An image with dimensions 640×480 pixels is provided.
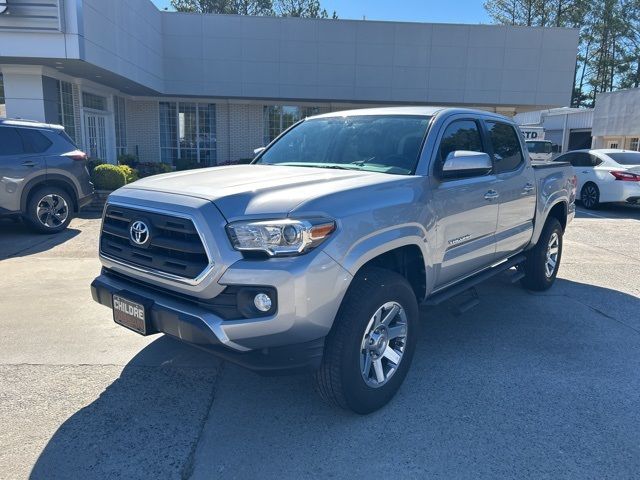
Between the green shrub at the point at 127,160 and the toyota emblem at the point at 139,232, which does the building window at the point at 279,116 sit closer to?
the green shrub at the point at 127,160

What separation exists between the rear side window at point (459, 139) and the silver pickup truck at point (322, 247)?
1 cm

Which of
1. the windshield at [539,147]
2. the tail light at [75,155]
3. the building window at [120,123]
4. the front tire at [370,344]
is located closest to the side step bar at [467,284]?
the front tire at [370,344]

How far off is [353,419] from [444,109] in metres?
2.68

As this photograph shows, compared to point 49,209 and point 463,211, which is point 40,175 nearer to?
point 49,209

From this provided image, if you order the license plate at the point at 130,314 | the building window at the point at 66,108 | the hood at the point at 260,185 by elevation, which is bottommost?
the license plate at the point at 130,314

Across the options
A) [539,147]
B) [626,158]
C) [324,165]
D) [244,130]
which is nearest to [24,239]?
[324,165]

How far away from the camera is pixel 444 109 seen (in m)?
4.39

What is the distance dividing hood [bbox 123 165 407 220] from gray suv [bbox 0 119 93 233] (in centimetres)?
592

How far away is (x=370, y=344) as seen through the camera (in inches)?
130

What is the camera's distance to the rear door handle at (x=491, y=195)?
4.44 m

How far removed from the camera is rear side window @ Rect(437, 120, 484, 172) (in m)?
4.06

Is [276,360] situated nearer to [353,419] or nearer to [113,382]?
[353,419]

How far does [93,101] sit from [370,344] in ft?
54.4

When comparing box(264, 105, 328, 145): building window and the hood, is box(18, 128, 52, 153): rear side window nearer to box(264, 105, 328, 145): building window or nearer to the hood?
the hood
